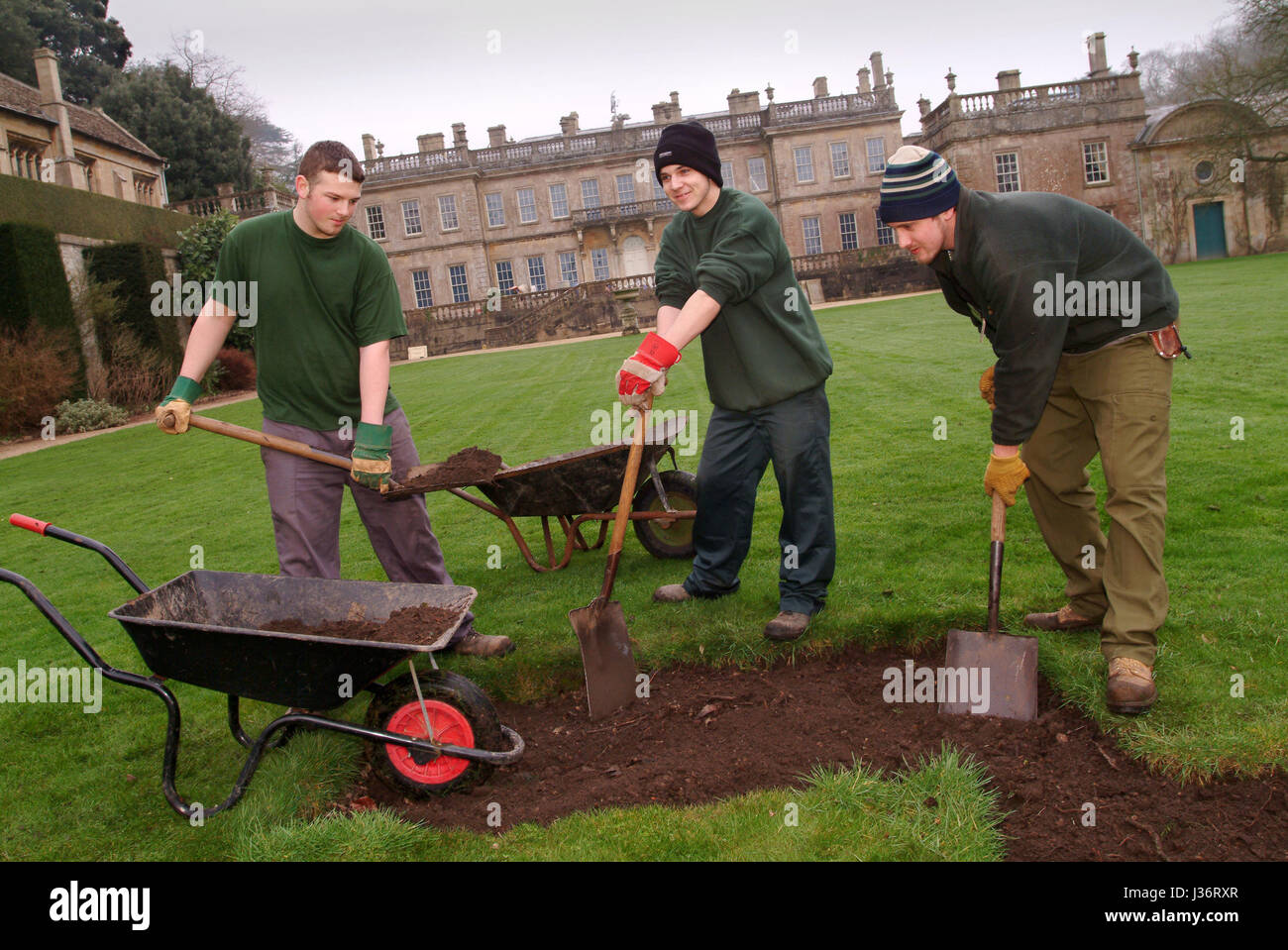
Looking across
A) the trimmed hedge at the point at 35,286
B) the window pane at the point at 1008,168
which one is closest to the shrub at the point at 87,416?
the trimmed hedge at the point at 35,286

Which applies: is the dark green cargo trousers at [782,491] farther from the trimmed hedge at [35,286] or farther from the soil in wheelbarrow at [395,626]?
the trimmed hedge at [35,286]

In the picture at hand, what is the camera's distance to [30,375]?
15680 mm

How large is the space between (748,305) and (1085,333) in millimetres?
1401

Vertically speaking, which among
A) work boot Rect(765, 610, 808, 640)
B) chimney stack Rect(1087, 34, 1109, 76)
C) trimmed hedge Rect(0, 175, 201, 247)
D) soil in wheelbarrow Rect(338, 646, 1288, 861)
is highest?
chimney stack Rect(1087, 34, 1109, 76)

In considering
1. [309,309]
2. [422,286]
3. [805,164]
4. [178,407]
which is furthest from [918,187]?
[422,286]

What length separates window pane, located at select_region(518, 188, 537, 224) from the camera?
44.3 metres

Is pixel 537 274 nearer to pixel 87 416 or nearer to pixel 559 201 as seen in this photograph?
pixel 559 201

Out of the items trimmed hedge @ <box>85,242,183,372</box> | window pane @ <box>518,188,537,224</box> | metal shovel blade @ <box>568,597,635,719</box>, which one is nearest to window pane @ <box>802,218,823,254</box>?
window pane @ <box>518,188,537,224</box>

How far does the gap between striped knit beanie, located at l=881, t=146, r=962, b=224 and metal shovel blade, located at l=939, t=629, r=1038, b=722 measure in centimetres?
151

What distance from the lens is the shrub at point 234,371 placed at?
72.3 feet

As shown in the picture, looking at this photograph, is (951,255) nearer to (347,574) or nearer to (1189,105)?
(347,574)

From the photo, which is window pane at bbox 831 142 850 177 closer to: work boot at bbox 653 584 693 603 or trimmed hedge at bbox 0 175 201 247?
trimmed hedge at bbox 0 175 201 247

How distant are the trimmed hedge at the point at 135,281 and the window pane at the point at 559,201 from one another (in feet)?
85.2
